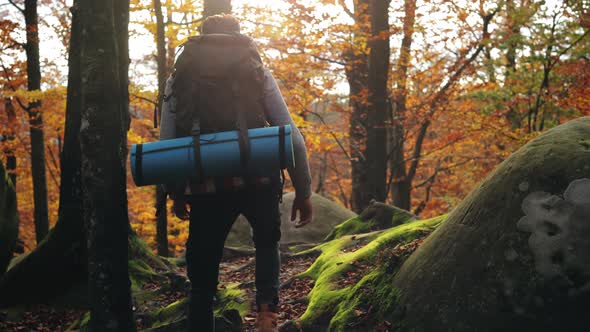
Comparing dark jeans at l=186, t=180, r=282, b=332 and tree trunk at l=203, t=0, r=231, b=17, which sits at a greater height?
tree trunk at l=203, t=0, r=231, b=17

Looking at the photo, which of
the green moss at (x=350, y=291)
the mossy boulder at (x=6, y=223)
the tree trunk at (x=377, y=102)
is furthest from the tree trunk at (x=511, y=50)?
the mossy boulder at (x=6, y=223)

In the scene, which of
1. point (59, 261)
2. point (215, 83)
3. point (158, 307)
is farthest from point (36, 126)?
point (215, 83)

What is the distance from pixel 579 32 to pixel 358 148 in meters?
6.32

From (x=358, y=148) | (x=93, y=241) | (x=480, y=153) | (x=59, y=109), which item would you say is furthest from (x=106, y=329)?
(x=480, y=153)

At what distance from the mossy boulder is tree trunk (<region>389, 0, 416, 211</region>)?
30.9 ft

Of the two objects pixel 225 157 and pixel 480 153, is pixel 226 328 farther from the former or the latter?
pixel 480 153

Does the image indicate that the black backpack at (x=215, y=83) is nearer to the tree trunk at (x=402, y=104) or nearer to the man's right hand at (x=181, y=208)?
the man's right hand at (x=181, y=208)

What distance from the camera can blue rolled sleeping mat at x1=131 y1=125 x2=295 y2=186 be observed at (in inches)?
110

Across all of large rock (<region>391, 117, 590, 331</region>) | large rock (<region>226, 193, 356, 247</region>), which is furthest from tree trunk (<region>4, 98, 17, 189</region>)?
large rock (<region>391, 117, 590, 331</region>)

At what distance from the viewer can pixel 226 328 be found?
13.0ft

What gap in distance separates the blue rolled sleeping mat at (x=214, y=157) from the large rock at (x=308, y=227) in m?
7.55

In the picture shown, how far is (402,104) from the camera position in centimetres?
1541

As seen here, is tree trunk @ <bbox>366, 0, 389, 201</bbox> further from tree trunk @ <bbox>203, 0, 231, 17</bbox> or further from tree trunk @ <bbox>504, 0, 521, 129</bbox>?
tree trunk @ <bbox>203, 0, 231, 17</bbox>

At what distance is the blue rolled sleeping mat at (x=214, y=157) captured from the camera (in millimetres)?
2789
